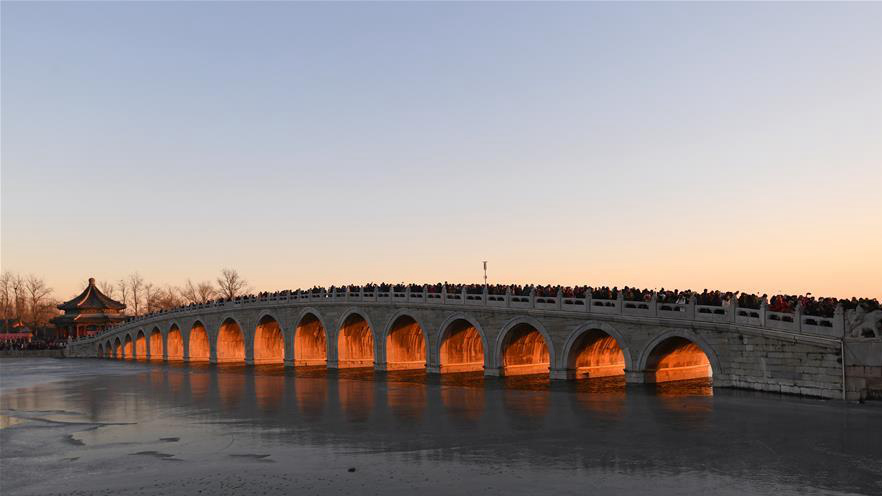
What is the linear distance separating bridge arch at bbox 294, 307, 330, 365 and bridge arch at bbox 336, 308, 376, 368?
3.00m

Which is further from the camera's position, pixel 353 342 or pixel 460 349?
pixel 353 342

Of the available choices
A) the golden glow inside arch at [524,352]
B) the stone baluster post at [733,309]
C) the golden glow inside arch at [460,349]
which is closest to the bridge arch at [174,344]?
the golden glow inside arch at [460,349]

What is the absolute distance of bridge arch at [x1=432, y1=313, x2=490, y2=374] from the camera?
40438mm

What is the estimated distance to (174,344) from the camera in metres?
75.4

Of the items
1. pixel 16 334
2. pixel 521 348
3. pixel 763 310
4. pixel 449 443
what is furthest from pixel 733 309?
pixel 16 334

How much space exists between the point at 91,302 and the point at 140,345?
A: 25.6 m

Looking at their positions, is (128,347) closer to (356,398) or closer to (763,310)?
(356,398)

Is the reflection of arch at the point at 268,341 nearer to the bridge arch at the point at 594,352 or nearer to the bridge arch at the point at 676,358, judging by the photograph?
the bridge arch at the point at 594,352

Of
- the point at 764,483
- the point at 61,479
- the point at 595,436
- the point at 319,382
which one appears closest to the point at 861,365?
the point at 595,436

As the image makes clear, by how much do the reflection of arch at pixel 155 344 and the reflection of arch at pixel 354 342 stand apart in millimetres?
34792

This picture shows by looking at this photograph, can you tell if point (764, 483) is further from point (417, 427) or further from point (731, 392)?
point (731, 392)

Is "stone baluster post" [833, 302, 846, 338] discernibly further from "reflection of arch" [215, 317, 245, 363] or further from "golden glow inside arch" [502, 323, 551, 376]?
"reflection of arch" [215, 317, 245, 363]

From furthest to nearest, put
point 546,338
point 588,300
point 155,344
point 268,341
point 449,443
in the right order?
point 155,344 → point 268,341 → point 546,338 → point 588,300 → point 449,443

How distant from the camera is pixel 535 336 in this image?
1548 inches
